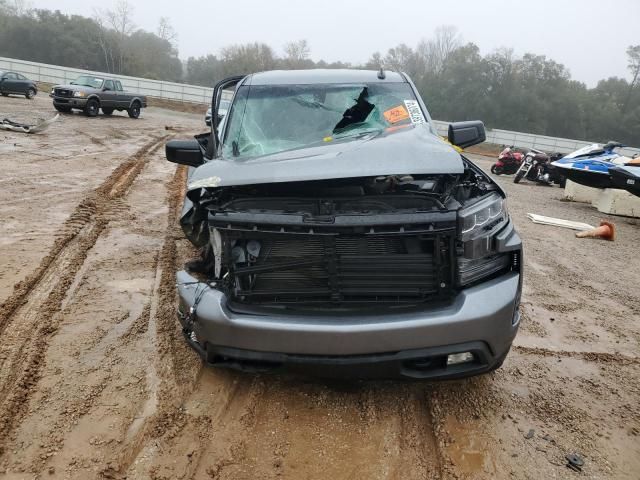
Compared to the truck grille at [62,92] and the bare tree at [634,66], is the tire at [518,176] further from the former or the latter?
the bare tree at [634,66]

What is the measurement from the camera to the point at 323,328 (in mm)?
2365

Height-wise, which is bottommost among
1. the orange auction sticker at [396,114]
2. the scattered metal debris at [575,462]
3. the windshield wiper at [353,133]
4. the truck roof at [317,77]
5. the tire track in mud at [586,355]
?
the tire track in mud at [586,355]

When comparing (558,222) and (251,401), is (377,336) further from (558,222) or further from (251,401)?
(558,222)

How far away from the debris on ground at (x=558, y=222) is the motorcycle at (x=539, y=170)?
6.08 metres

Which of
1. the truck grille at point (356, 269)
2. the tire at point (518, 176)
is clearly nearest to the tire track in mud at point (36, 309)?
the truck grille at point (356, 269)

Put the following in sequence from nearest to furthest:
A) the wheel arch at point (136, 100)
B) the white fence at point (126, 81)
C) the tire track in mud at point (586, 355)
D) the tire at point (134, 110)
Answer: the tire track in mud at point (586, 355)
the wheel arch at point (136, 100)
the tire at point (134, 110)
the white fence at point (126, 81)

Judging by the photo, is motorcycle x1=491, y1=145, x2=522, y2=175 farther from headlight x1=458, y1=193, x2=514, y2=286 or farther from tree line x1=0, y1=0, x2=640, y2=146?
tree line x1=0, y1=0, x2=640, y2=146

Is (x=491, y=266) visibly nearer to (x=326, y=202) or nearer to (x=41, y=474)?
(x=326, y=202)

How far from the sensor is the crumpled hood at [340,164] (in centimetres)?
268

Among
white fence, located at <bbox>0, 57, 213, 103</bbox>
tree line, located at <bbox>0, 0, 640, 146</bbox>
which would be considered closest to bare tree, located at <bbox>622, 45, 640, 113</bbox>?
tree line, located at <bbox>0, 0, 640, 146</bbox>

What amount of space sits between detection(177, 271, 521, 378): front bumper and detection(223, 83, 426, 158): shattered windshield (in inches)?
60.7

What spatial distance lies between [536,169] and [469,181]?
40.8ft

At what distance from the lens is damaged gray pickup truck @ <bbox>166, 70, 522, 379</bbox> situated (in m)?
2.40

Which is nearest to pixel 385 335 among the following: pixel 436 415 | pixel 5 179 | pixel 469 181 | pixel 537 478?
pixel 436 415
